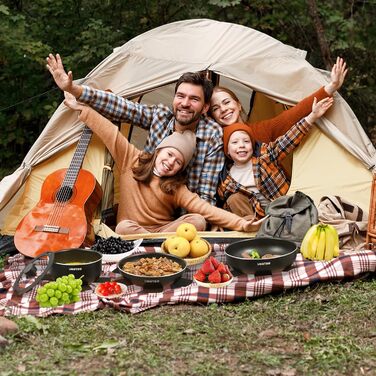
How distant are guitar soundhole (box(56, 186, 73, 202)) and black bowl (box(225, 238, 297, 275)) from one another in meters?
1.27

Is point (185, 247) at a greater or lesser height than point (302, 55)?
lesser

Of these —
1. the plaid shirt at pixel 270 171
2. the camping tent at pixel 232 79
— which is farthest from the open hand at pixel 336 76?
the plaid shirt at pixel 270 171

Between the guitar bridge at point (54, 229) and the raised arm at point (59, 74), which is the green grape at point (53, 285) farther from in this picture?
the raised arm at point (59, 74)

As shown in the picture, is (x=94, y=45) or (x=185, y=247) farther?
(x=94, y=45)

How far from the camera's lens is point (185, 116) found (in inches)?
189

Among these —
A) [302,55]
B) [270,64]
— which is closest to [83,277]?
[270,64]

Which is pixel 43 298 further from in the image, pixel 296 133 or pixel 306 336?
pixel 296 133

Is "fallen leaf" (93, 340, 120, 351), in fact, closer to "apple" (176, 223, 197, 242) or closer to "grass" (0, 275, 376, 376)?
"grass" (0, 275, 376, 376)

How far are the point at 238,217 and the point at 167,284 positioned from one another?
108 centimetres

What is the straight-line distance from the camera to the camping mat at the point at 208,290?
3412 mm

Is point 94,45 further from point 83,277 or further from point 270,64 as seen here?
point 83,277

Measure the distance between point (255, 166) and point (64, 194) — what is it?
1449 millimetres

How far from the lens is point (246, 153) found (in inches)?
189

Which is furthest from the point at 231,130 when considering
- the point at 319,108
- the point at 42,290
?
the point at 42,290
